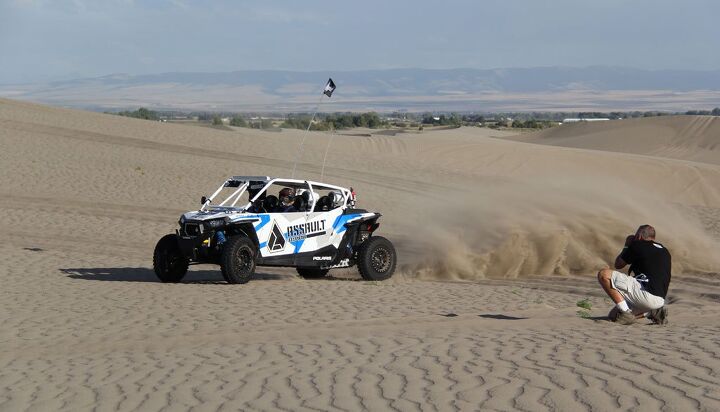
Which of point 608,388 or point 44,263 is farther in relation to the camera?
point 44,263

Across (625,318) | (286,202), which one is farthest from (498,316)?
(286,202)

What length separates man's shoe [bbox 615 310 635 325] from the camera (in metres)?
10.4

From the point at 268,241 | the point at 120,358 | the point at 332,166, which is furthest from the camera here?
the point at 332,166

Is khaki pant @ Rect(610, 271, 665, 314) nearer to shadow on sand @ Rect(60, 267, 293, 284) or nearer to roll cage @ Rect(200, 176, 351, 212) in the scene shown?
roll cage @ Rect(200, 176, 351, 212)

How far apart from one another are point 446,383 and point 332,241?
8079 millimetres

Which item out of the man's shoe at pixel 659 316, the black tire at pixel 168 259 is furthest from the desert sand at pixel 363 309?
the black tire at pixel 168 259

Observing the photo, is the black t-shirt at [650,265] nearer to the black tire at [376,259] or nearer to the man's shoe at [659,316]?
the man's shoe at [659,316]

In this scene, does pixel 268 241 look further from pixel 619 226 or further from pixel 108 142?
pixel 108 142

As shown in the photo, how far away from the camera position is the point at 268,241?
14.7 m

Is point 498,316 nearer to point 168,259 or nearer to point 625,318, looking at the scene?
point 625,318

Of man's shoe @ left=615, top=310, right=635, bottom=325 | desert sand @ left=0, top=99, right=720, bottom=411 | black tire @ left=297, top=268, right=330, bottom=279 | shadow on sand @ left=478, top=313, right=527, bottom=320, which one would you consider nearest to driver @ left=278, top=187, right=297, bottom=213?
desert sand @ left=0, top=99, right=720, bottom=411

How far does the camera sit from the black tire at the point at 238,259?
14180 millimetres

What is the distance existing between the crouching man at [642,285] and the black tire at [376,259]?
549 centimetres

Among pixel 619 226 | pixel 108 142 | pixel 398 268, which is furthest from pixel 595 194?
pixel 108 142
